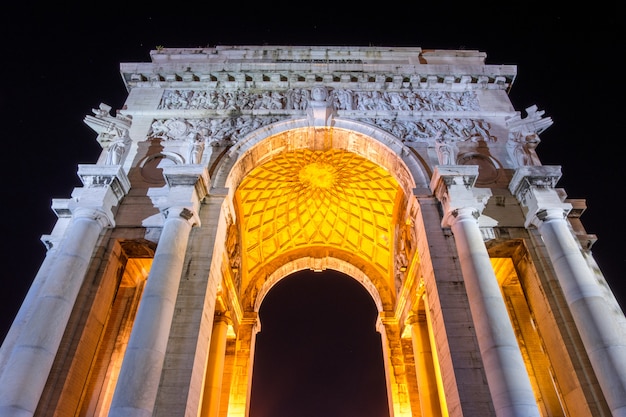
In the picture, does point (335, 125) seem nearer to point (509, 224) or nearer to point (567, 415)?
point (509, 224)

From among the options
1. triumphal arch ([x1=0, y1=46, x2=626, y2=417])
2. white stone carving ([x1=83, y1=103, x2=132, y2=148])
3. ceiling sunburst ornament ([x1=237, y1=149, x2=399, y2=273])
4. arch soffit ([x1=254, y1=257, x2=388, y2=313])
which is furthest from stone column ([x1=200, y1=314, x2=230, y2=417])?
white stone carving ([x1=83, y1=103, x2=132, y2=148])

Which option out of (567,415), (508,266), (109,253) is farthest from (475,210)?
(109,253)

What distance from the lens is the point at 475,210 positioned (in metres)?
10.0

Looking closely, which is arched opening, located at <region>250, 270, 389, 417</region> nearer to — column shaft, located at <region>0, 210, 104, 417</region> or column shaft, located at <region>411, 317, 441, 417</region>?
column shaft, located at <region>411, 317, 441, 417</region>

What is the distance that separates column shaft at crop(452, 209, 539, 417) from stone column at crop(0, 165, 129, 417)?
870 centimetres

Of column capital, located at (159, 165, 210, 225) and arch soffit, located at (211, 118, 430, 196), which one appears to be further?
arch soffit, located at (211, 118, 430, 196)

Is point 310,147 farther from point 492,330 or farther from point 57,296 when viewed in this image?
point 57,296

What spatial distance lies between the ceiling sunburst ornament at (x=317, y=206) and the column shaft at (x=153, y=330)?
791 cm

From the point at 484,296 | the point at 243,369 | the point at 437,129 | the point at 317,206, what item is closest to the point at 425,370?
the point at 484,296

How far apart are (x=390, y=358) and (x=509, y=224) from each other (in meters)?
8.86

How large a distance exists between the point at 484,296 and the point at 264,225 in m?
12.1

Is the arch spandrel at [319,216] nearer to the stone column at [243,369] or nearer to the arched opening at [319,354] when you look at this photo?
the stone column at [243,369]

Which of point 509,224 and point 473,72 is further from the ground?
point 473,72

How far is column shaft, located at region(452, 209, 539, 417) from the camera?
723cm
